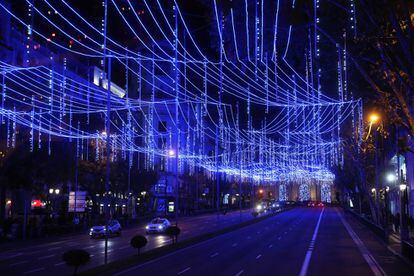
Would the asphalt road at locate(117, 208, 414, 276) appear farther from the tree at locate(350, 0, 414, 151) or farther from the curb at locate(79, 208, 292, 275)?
the tree at locate(350, 0, 414, 151)

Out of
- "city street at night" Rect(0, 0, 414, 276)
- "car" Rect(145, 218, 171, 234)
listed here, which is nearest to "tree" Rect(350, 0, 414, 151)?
"city street at night" Rect(0, 0, 414, 276)

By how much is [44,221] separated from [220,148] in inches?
3151

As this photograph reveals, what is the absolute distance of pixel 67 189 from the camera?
2913 inches

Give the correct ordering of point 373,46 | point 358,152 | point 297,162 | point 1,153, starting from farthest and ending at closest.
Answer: point 297,162, point 358,152, point 1,153, point 373,46

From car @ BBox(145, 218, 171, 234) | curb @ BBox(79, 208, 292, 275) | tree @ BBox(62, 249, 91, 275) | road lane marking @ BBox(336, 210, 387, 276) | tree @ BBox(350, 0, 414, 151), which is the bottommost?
road lane marking @ BBox(336, 210, 387, 276)

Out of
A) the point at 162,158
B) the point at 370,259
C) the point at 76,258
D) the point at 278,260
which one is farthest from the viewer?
the point at 162,158

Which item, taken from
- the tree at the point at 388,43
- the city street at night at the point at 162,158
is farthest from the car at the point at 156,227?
the tree at the point at 388,43

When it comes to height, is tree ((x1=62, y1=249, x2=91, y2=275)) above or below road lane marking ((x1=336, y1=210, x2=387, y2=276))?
above

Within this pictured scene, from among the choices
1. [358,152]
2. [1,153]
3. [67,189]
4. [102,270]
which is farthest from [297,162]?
[102,270]

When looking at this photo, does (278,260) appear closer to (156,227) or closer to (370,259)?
(370,259)

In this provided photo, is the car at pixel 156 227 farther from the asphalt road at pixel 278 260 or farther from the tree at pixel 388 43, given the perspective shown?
the tree at pixel 388 43

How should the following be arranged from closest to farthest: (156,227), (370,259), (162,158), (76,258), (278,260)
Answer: (76,258) < (278,260) < (370,259) < (156,227) < (162,158)

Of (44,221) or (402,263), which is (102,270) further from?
(44,221)

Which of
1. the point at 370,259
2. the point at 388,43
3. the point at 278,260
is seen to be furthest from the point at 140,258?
the point at 388,43
